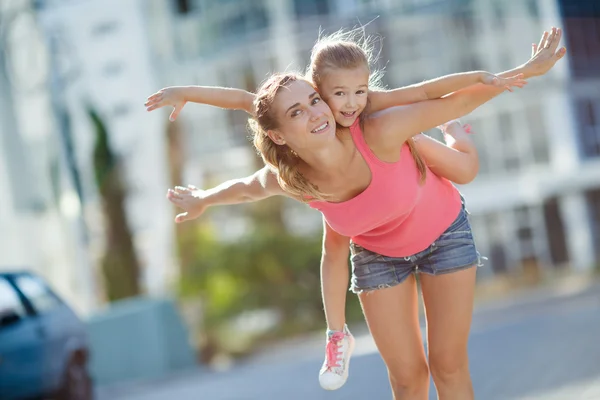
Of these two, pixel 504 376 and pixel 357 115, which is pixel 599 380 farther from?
pixel 357 115

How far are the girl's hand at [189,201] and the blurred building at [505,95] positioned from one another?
25.3 m

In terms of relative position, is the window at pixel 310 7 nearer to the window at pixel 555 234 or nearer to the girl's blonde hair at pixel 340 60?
the window at pixel 555 234

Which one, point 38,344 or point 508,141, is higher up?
point 38,344

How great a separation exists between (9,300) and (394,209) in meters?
7.19

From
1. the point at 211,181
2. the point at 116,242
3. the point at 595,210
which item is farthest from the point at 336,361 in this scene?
the point at 211,181

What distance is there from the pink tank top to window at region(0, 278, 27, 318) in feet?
21.9

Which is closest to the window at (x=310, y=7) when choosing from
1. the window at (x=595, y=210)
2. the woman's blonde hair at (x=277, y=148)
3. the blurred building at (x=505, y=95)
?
the blurred building at (x=505, y=95)

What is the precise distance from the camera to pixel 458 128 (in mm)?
4711

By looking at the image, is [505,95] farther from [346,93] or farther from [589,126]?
[346,93]

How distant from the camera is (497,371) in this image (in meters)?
9.01

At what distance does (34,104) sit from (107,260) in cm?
2194

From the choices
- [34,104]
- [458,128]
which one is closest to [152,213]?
[34,104]

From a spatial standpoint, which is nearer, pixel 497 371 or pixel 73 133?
pixel 497 371

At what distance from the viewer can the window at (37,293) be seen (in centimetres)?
1103
